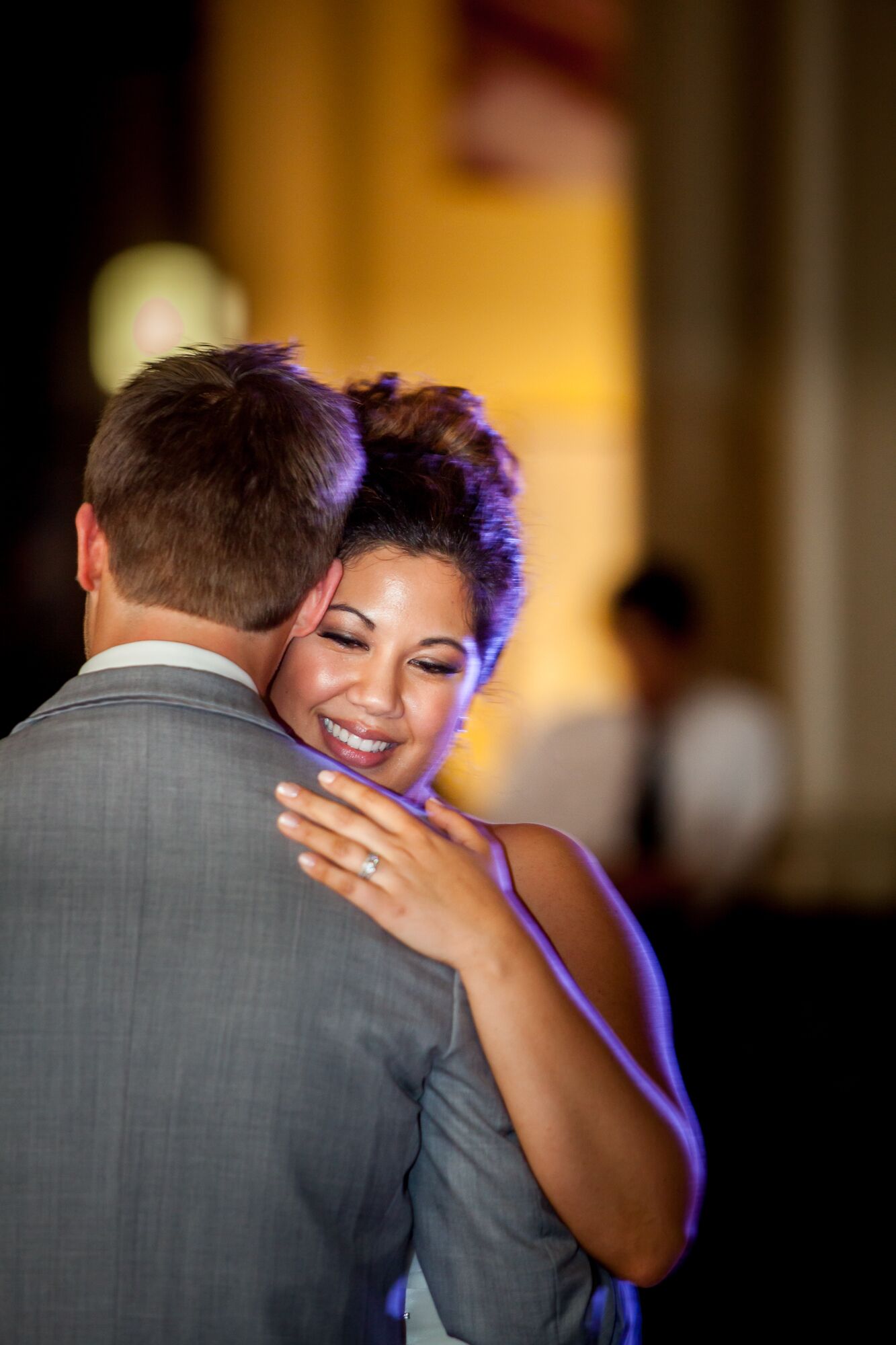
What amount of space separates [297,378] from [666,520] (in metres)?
4.91

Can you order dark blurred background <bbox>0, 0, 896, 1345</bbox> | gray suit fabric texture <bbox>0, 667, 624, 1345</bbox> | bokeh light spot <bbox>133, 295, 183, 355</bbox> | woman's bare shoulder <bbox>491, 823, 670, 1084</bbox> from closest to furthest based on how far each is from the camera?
gray suit fabric texture <bbox>0, 667, 624, 1345</bbox>, woman's bare shoulder <bbox>491, 823, 670, 1084</bbox>, dark blurred background <bbox>0, 0, 896, 1345</bbox>, bokeh light spot <bbox>133, 295, 183, 355</bbox>

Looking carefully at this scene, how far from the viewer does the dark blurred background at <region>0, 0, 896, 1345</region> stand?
423cm

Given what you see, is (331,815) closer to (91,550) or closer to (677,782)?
(91,550)

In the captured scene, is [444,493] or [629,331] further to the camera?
[629,331]

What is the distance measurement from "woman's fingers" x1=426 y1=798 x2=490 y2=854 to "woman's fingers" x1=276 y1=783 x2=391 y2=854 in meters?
0.16

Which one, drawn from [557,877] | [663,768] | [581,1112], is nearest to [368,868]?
[581,1112]

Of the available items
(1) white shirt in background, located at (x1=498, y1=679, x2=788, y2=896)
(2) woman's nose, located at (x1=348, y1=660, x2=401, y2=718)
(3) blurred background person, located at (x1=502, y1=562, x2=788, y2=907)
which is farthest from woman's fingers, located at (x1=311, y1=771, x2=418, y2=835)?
(1) white shirt in background, located at (x1=498, y1=679, x2=788, y2=896)

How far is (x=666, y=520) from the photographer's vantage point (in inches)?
238

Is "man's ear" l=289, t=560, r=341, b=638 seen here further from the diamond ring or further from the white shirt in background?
the white shirt in background

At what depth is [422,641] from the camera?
168 cm

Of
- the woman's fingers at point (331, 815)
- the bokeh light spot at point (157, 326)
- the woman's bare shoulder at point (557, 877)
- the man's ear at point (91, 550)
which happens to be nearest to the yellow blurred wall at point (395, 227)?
the bokeh light spot at point (157, 326)

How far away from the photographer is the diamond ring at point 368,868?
113 cm

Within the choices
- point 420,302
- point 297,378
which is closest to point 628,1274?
point 297,378

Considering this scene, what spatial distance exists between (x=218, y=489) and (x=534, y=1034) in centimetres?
55
